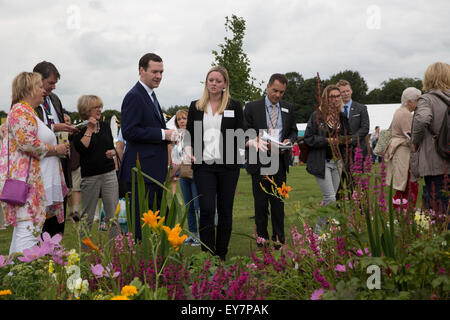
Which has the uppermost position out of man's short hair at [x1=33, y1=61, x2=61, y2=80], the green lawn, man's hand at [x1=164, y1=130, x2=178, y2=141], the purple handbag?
man's short hair at [x1=33, y1=61, x2=61, y2=80]

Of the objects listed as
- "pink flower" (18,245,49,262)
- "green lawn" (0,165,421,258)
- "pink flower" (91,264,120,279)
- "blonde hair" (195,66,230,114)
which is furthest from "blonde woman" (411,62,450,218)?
"pink flower" (18,245,49,262)

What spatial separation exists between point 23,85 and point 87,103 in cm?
168

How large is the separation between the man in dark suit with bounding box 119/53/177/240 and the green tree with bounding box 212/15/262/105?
13.6 metres

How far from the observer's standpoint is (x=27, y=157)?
3838 millimetres

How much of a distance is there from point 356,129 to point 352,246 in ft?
13.7

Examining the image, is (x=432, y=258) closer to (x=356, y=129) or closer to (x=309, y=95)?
(x=356, y=129)

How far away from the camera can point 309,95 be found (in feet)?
263

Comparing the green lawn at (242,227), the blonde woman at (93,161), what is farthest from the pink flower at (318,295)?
the blonde woman at (93,161)

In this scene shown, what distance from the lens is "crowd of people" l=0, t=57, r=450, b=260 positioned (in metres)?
3.80

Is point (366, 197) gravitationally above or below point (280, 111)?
below

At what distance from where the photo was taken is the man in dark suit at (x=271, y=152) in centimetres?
535

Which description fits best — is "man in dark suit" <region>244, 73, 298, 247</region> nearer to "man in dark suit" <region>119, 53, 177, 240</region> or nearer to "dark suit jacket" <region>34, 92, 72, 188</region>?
"man in dark suit" <region>119, 53, 177, 240</region>
